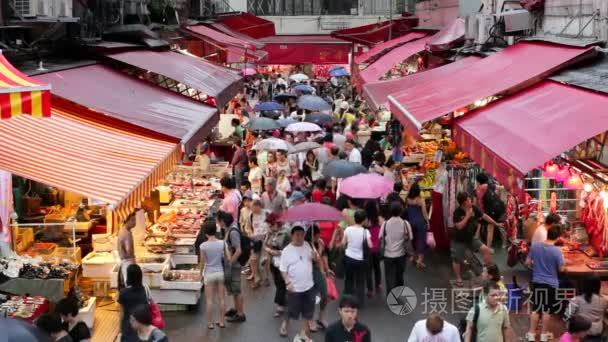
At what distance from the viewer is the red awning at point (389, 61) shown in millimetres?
23469

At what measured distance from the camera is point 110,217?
A: 13.8 metres

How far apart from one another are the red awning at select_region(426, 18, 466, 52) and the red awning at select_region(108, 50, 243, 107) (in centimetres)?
474

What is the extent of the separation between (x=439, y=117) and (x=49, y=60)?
6.30 m

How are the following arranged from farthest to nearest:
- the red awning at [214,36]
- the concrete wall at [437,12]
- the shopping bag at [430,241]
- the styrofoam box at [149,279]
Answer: the concrete wall at [437,12] < the red awning at [214,36] < the shopping bag at [430,241] < the styrofoam box at [149,279]

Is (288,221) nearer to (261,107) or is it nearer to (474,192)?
(474,192)

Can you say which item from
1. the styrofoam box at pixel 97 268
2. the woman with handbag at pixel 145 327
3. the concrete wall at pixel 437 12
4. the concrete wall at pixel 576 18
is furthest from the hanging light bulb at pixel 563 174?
the concrete wall at pixel 437 12

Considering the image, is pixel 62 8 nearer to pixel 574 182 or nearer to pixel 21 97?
pixel 21 97

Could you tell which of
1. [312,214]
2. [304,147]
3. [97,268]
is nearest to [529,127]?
[312,214]

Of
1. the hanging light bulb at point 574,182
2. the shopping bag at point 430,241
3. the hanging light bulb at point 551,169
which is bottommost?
the shopping bag at point 430,241

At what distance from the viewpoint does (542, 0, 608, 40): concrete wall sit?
13.1 meters

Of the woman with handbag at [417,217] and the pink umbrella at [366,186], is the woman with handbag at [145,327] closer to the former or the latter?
the pink umbrella at [366,186]

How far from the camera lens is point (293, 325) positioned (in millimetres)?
12406

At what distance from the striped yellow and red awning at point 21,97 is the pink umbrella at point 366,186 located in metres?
6.72

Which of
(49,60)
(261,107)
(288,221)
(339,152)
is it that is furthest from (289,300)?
(261,107)
